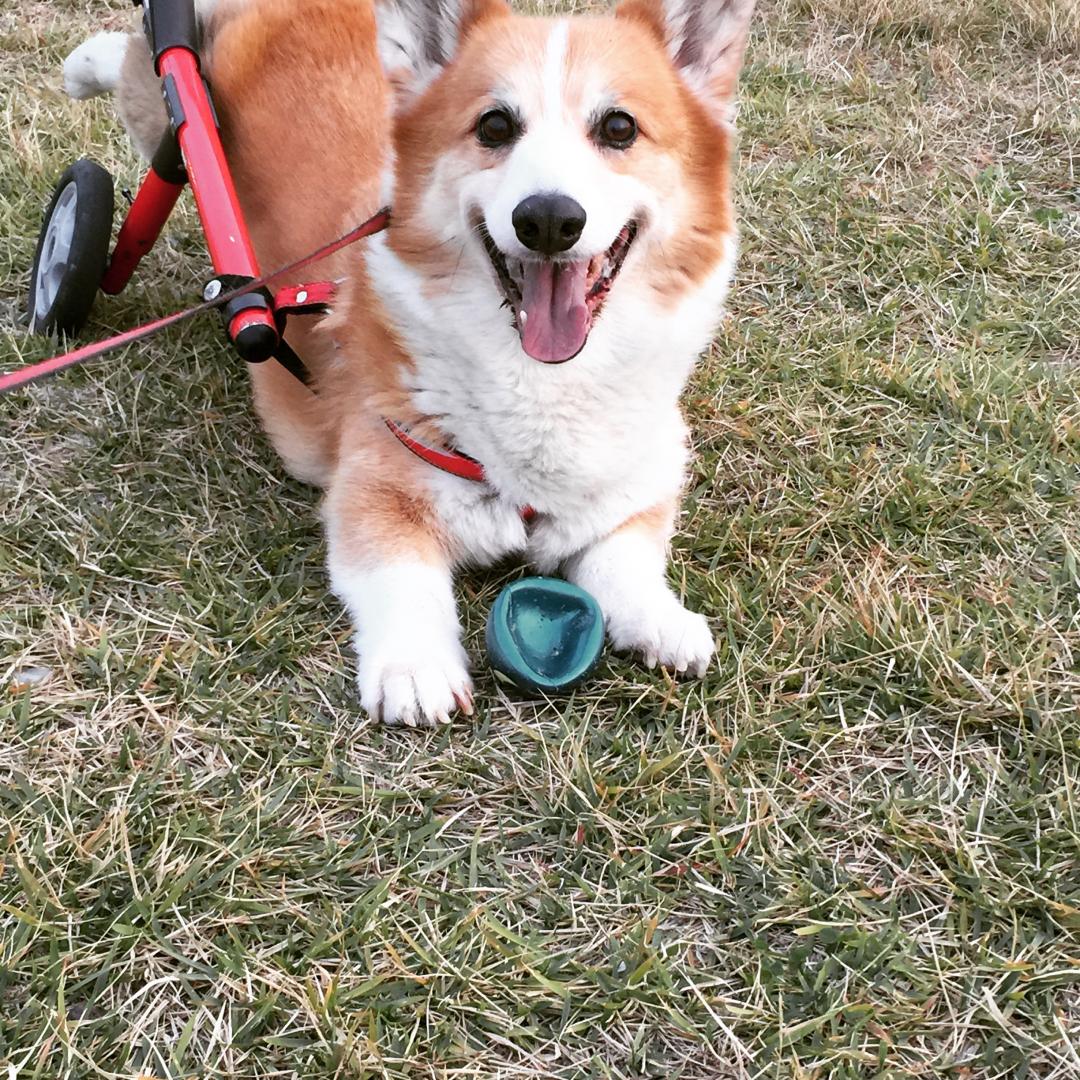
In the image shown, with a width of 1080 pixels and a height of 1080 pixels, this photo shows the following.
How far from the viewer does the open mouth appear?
2010 mm

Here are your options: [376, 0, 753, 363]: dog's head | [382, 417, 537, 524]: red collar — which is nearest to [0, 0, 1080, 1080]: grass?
[382, 417, 537, 524]: red collar

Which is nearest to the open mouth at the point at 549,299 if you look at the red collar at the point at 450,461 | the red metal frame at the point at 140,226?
the red collar at the point at 450,461

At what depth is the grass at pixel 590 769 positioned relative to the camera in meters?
1.46

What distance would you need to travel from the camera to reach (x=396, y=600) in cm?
204

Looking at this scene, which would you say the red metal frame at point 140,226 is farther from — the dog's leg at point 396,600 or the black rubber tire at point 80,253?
the dog's leg at point 396,600

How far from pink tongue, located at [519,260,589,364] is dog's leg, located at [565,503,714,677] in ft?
1.47

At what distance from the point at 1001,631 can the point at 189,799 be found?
1.60 metres

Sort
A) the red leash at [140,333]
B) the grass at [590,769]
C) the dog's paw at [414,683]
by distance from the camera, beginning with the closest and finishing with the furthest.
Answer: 1. the grass at [590,769]
2. the red leash at [140,333]
3. the dog's paw at [414,683]

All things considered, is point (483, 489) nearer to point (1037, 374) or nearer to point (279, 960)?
point (279, 960)

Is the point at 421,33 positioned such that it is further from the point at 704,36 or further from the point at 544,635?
the point at 544,635

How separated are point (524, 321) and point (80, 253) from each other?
4.37 ft

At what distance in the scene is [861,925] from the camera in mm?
1613

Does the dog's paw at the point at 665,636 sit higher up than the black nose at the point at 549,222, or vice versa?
the black nose at the point at 549,222

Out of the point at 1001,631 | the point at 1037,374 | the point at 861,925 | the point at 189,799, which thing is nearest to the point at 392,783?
the point at 189,799
